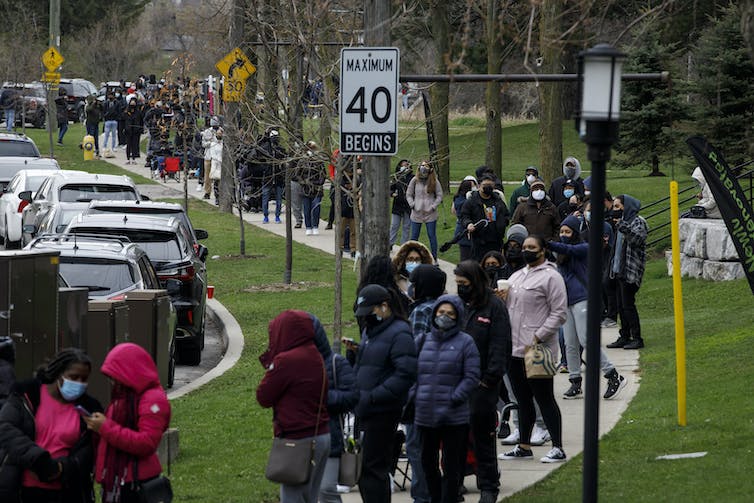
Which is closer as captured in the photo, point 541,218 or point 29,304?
point 29,304

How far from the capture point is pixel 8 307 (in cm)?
1024

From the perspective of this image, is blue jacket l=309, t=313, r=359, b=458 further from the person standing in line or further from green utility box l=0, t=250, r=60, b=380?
green utility box l=0, t=250, r=60, b=380

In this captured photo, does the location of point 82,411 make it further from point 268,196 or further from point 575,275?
point 268,196

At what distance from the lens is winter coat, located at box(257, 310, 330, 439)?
800 cm

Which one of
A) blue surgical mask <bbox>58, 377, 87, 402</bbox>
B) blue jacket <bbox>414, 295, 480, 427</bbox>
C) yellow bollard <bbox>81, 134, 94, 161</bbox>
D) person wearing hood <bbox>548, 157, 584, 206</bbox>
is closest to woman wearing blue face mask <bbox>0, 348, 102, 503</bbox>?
blue surgical mask <bbox>58, 377, 87, 402</bbox>

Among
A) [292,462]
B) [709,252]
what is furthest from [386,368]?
[709,252]

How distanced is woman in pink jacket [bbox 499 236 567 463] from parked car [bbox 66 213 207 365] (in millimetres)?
6114

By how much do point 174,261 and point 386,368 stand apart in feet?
27.8

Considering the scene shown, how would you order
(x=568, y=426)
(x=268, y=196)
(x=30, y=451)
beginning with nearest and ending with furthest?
1. (x=30, y=451)
2. (x=568, y=426)
3. (x=268, y=196)

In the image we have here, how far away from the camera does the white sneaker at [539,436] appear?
39.0ft

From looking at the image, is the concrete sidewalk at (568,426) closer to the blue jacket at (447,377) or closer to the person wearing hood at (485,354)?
the person wearing hood at (485,354)

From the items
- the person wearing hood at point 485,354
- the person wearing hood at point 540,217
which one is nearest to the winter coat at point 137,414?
the person wearing hood at point 485,354

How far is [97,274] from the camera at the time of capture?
14.8 metres

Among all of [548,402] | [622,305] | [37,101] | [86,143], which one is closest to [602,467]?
[548,402]
